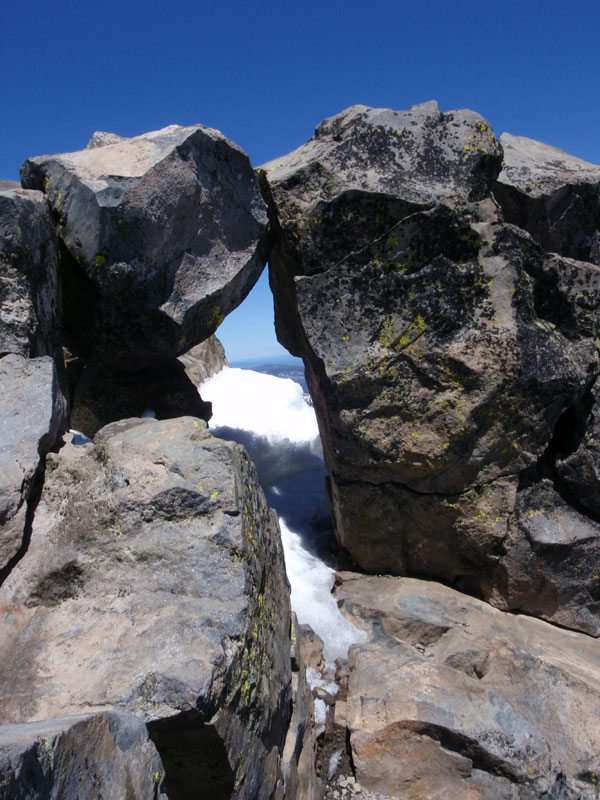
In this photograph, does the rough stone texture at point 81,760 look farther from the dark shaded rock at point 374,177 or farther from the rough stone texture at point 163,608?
the dark shaded rock at point 374,177

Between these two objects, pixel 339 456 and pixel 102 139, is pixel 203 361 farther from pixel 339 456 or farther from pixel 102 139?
pixel 339 456

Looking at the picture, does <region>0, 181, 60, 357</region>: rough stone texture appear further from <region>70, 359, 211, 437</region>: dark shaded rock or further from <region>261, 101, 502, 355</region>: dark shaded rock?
<region>261, 101, 502, 355</region>: dark shaded rock

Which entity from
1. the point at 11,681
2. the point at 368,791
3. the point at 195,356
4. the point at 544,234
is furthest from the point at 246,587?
the point at 195,356

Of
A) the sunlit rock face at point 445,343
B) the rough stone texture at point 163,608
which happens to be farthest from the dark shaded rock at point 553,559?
the rough stone texture at point 163,608

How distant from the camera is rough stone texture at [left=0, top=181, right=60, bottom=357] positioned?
4539mm

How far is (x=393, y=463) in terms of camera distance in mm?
6266

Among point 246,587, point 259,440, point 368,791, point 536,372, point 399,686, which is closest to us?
point 246,587

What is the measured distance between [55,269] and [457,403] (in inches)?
179

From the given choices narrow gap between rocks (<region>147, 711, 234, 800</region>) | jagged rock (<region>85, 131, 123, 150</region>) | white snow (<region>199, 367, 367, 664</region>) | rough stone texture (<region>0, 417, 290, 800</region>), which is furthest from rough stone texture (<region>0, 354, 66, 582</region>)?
jagged rock (<region>85, 131, 123, 150</region>)

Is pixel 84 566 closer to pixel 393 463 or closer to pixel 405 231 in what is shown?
pixel 393 463

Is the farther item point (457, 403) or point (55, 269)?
point (457, 403)

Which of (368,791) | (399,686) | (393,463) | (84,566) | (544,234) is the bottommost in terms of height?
(368,791)

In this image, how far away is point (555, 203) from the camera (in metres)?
7.11

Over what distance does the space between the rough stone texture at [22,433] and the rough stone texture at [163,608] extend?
133mm
